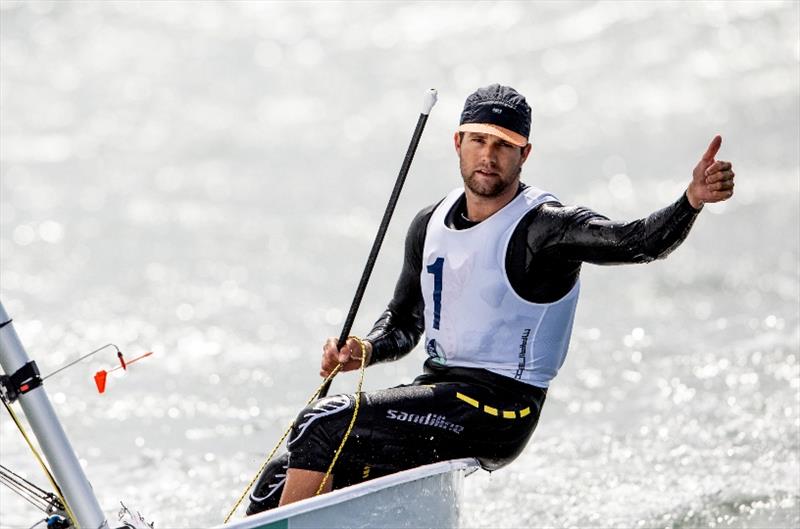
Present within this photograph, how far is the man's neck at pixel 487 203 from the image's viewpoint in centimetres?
352

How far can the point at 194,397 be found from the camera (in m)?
6.29

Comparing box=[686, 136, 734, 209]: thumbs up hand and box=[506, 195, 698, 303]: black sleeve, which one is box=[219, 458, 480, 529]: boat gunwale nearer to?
box=[506, 195, 698, 303]: black sleeve

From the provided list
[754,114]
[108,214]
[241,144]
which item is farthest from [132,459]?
[754,114]

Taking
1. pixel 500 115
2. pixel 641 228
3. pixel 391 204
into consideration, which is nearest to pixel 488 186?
pixel 500 115

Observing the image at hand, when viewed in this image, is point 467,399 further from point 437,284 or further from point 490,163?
point 490,163

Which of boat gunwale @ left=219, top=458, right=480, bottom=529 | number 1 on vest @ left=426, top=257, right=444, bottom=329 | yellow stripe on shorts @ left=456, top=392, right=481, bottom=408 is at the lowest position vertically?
boat gunwale @ left=219, top=458, right=480, bottom=529

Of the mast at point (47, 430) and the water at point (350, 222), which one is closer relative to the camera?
the mast at point (47, 430)

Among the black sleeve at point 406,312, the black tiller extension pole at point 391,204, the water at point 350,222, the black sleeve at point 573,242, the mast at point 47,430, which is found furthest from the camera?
the water at point 350,222

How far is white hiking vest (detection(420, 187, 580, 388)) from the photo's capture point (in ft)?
11.3

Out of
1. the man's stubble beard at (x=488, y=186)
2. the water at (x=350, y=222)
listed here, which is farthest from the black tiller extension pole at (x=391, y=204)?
the water at (x=350, y=222)

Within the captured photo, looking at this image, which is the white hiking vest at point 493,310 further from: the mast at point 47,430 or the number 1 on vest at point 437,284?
the mast at point 47,430

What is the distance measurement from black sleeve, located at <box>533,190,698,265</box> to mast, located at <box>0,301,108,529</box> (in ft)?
4.31

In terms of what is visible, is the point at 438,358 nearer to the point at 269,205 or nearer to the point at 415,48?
the point at 269,205

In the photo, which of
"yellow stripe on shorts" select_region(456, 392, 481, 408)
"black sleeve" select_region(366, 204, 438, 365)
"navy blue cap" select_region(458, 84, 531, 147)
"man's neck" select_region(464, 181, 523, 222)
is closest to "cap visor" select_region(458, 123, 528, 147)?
"navy blue cap" select_region(458, 84, 531, 147)
